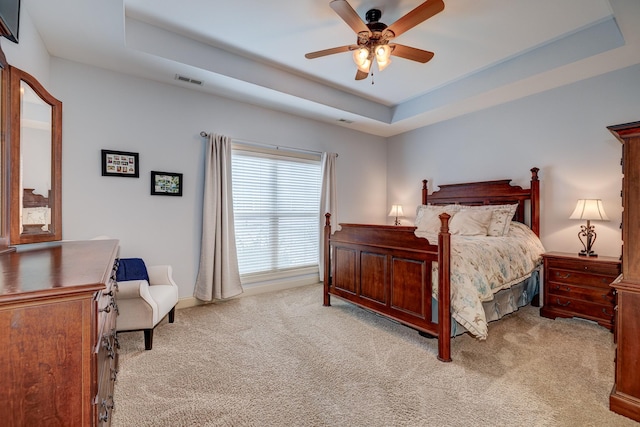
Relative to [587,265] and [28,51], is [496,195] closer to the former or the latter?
[587,265]

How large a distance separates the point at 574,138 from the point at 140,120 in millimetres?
4908

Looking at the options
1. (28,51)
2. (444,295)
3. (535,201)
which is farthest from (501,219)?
(28,51)

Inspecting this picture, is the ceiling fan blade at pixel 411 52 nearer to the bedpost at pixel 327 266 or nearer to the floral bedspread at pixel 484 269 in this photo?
the floral bedspread at pixel 484 269

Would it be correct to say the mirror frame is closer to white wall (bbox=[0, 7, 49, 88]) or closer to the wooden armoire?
white wall (bbox=[0, 7, 49, 88])

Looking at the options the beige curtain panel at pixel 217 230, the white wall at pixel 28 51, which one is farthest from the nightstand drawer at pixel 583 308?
the white wall at pixel 28 51

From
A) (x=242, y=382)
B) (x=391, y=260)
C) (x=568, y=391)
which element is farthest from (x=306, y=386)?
(x=568, y=391)

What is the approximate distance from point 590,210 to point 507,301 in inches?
49.5

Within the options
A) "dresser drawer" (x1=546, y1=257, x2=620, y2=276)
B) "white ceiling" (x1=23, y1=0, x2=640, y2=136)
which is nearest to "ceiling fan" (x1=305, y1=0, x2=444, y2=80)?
"white ceiling" (x1=23, y1=0, x2=640, y2=136)

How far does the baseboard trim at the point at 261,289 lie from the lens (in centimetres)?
354

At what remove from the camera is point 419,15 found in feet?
6.85

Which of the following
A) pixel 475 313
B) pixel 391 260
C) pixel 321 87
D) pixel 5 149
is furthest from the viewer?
pixel 321 87

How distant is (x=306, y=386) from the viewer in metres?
1.96

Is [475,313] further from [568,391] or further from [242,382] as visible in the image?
[242,382]

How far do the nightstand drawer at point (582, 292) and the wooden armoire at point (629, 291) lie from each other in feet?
5.01
